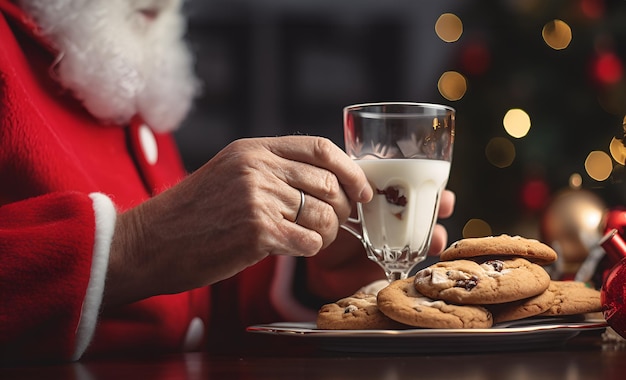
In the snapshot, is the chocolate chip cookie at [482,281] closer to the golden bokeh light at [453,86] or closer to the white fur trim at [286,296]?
the white fur trim at [286,296]

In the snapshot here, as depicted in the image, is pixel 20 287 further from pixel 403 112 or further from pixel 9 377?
pixel 403 112

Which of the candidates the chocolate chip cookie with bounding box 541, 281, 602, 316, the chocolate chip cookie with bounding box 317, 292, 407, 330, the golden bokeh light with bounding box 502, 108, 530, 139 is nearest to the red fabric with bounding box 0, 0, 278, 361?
the chocolate chip cookie with bounding box 317, 292, 407, 330

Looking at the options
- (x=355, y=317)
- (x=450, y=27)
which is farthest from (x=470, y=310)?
(x=450, y=27)

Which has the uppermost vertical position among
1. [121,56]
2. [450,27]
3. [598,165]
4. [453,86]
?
[450,27]

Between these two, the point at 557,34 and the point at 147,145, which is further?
the point at 557,34

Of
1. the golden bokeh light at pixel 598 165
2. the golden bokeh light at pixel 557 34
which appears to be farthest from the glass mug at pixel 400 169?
the golden bokeh light at pixel 557 34

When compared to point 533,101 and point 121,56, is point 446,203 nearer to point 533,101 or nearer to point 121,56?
point 121,56

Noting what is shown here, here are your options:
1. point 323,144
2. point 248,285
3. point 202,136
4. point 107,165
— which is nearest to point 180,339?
point 248,285
